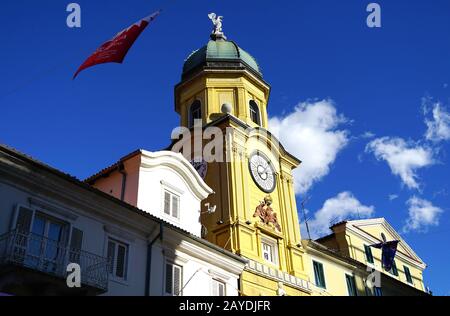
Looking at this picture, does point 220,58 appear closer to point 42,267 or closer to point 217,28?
point 217,28

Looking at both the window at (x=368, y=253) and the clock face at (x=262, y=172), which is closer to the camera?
the clock face at (x=262, y=172)

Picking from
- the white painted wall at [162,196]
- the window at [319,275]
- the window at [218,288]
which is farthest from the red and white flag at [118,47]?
the window at [319,275]

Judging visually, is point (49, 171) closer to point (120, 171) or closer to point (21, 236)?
point (21, 236)

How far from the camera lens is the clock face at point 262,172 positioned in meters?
29.9

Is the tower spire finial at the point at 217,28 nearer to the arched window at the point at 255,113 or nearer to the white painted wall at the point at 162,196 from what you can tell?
the arched window at the point at 255,113

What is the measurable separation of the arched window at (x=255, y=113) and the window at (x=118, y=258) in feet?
53.8

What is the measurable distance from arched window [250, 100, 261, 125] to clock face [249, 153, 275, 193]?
3.38 meters

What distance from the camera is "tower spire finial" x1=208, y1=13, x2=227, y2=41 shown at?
120 feet

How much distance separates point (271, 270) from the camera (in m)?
26.5

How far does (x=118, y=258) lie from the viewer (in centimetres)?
1853

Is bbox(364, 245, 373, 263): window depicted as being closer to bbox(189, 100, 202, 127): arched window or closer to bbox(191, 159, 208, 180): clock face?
bbox(191, 159, 208, 180): clock face

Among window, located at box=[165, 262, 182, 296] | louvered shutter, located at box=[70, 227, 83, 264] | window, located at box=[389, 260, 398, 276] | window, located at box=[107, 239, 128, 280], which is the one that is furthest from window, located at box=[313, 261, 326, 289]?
louvered shutter, located at box=[70, 227, 83, 264]

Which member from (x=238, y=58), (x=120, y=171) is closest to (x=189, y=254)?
(x=120, y=171)
